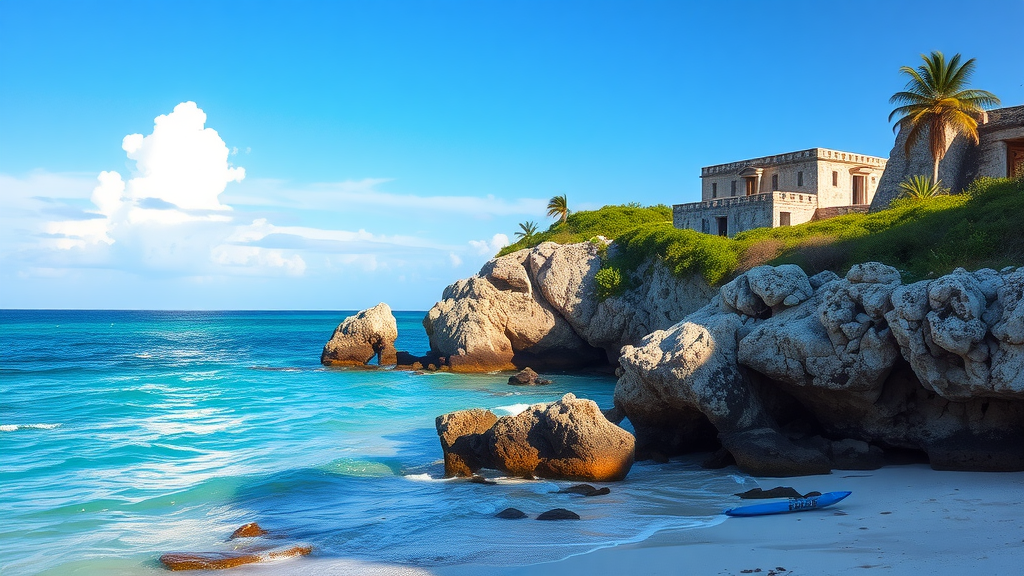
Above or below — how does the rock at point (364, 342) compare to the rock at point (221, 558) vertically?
above

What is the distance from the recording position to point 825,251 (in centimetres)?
2286

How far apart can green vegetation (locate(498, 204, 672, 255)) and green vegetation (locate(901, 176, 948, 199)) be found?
53.4 feet

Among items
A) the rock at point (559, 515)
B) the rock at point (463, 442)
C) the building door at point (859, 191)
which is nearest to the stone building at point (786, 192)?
the building door at point (859, 191)

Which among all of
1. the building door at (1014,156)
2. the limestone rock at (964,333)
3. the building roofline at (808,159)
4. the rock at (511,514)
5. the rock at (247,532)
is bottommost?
the rock at (247,532)

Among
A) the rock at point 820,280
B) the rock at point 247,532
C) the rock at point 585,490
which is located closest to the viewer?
the rock at point 247,532

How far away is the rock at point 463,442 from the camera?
13438mm

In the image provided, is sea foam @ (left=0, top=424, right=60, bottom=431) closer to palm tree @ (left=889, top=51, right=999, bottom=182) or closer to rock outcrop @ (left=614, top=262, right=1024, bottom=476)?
rock outcrop @ (left=614, top=262, right=1024, bottom=476)

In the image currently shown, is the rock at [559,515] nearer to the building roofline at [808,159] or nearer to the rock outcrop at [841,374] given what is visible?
the rock outcrop at [841,374]

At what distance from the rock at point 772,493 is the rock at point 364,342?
2808 cm

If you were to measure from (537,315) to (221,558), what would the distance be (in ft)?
84.9

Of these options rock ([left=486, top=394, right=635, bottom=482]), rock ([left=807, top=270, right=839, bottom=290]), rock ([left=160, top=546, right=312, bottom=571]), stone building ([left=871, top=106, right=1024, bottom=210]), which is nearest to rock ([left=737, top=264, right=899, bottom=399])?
rock ([left=807, top=270, right=839, bottom=290])

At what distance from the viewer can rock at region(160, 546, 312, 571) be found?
880 centimetres

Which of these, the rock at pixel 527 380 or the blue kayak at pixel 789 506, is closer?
the blue kayak at pixel 789 506

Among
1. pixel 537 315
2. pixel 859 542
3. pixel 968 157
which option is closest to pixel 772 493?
pixel 859 542
